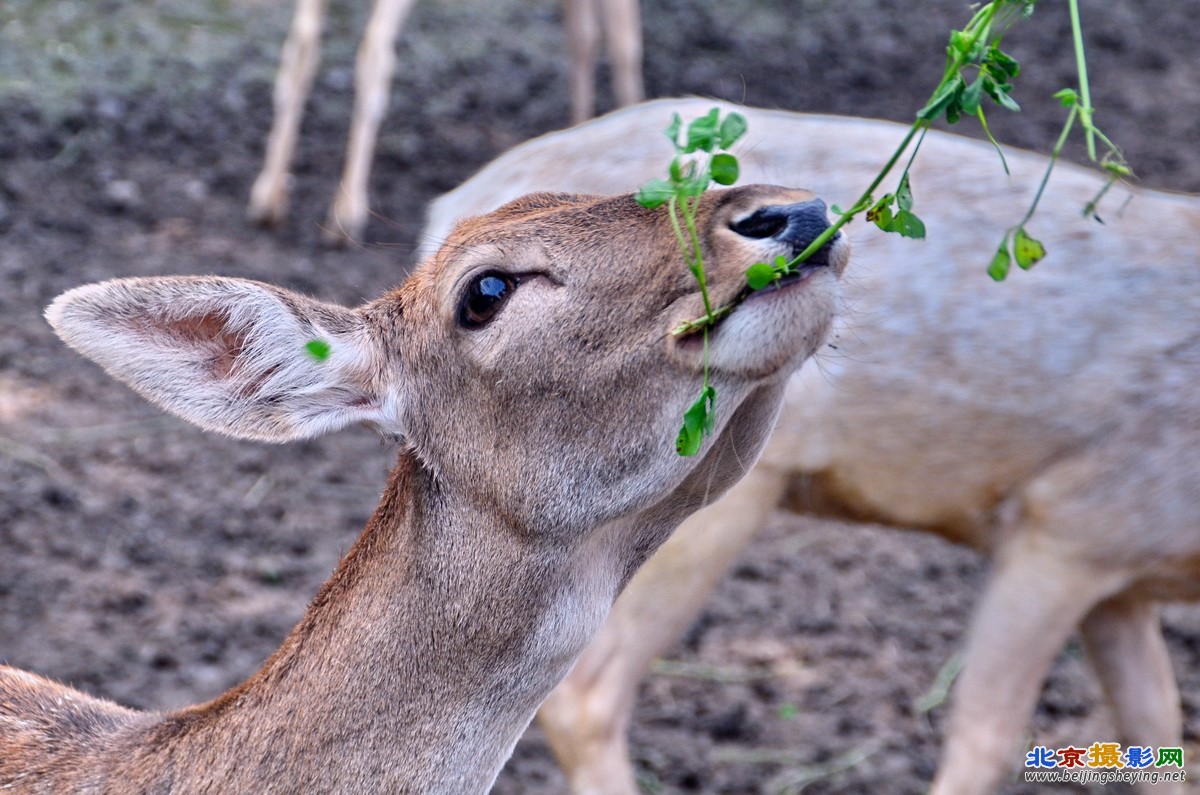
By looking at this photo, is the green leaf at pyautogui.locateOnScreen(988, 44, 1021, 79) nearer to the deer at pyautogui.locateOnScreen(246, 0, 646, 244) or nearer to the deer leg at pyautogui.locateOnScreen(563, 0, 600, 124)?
the deer at pyautogui.locateOnScreen(246, 0, 646, 244)

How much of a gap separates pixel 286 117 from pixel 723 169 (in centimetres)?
605

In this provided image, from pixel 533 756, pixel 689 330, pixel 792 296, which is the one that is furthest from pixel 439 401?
pixel 533 756

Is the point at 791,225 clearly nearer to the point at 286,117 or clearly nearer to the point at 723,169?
the point at 723,169

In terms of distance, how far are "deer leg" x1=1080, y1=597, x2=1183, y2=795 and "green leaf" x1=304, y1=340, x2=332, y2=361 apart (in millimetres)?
2814

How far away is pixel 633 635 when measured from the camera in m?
4.13

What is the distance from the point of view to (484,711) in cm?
240

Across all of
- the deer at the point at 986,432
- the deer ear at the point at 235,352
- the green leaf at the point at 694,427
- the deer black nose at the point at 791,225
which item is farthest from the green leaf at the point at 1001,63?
the deer at the point at 986,432

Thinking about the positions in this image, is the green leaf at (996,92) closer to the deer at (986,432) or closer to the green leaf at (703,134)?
the green leaf at (703,134)

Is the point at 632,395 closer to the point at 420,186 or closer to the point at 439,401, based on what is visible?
the point at 439,401

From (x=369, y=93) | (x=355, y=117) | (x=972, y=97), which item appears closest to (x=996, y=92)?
(x=972, y=97)

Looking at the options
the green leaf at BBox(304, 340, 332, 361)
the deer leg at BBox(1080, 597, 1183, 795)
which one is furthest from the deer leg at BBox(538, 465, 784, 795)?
the green leaf at BBox(304, 340, 332, 361)

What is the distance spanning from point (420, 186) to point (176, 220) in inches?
57.5

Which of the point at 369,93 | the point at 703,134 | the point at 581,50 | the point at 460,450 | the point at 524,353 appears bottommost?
the point at 460,450

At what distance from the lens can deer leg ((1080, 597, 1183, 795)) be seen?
421cm
